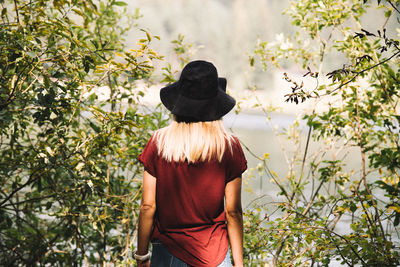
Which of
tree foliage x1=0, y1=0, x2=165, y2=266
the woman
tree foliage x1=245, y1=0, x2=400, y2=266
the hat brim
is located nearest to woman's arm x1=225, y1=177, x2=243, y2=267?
the woman

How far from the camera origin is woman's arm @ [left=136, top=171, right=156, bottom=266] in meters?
1.62

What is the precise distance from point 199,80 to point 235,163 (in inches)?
14.9

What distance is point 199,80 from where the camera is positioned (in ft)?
5.24

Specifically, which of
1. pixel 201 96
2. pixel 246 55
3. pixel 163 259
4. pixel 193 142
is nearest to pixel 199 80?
pixel 201 96

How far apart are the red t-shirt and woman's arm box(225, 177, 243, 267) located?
0.13 feet

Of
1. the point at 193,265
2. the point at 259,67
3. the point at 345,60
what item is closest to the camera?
the point at 193,265

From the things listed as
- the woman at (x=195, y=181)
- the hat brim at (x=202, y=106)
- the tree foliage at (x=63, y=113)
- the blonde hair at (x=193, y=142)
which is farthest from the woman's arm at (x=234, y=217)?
the tree foliage at (x=63, y=113)

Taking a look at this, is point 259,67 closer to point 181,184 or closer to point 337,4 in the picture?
point 337,4

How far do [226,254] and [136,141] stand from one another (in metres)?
1.65

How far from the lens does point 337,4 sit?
2920mm

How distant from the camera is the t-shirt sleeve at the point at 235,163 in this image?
160cm

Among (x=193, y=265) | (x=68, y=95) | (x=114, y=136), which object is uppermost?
(x=68, y=95)

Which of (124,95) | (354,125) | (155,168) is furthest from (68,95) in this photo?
(354,125)

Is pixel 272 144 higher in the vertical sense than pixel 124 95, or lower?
higher
